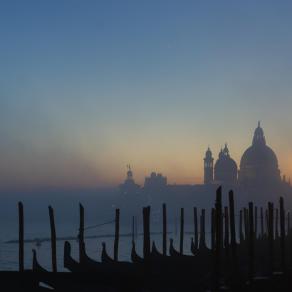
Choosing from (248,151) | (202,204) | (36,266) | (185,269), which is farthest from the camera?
(202,204)

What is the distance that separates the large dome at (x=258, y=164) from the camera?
122938mm

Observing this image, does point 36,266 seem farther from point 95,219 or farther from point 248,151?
point 95,219

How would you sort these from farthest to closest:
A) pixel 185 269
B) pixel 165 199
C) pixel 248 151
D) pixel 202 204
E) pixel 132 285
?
pixel 165 199 → pixel 202 204 → pixel 248 151 → pixel 185 269 → pixel 132 285

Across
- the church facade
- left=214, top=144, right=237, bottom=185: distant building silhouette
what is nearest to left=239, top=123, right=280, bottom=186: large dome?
the church facade

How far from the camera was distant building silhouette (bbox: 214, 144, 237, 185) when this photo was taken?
125500mm

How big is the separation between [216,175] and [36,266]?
113651 millimetres

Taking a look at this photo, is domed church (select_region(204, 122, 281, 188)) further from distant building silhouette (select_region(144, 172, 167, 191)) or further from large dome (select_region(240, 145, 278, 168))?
distant building silhouette (select_region(144, 172, 167, 191))

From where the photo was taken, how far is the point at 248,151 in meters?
124

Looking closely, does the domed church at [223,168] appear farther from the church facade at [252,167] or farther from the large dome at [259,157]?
the large dome at [259,157]

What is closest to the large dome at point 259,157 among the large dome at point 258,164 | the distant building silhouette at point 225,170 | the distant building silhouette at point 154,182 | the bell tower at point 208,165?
the large dome at point 258,164

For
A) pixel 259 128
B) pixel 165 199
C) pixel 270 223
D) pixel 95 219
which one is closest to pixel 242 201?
pixel 259 128

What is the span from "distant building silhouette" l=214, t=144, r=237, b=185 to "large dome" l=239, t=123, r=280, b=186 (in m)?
2.29

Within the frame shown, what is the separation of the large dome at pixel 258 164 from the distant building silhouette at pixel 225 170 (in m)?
2.29

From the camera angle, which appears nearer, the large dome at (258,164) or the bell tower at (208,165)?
the large dome at (258,164)
